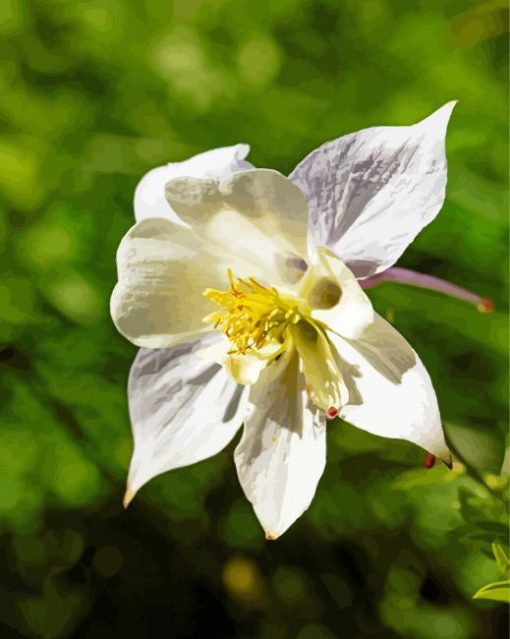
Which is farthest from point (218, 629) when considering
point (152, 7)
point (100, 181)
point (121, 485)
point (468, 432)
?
point (152, 7)

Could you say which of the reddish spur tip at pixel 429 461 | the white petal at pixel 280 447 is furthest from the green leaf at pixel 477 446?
the white petal at pixel 280 447

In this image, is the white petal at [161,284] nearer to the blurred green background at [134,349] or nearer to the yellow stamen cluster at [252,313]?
the yellow stamen cluster at [252,313]

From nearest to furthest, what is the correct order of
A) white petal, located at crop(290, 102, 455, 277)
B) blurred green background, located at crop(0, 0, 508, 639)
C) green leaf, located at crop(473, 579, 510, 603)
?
1. white petal, located at crop(290, 102, 455, 277)
2. green leaf, located at crop(473, 579, 510, 603)
3. blurred green background, located at crop(0, 0, 508, 639)

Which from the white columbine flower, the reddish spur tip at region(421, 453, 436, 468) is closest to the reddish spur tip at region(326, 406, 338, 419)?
the white columbine flower

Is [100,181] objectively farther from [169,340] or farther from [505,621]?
[505,621]

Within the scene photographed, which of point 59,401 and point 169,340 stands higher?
point 169,340

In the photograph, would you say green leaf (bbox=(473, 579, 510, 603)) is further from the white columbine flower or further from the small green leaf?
the white columbine flower

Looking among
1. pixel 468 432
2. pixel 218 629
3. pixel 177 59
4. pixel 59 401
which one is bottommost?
pixel 218 629

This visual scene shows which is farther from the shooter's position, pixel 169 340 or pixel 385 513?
pixel 385 513
